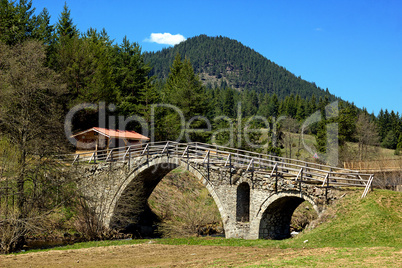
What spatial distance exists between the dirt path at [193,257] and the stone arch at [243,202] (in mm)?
4885

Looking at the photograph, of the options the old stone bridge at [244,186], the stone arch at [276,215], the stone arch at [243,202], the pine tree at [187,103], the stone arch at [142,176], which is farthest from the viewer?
the pine tree at [187,103]

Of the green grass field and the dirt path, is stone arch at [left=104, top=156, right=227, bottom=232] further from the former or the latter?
the green grass field

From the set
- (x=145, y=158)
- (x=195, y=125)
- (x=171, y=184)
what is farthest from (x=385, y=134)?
(x=145, y=158)

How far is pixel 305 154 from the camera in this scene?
77.4 m

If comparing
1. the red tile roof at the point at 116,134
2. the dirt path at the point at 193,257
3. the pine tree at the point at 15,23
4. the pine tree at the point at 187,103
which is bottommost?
the dirt path at the point at 193,257

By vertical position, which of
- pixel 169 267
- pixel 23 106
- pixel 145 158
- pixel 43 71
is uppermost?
pixel 43 71

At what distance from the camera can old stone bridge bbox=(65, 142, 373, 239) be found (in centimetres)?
1989

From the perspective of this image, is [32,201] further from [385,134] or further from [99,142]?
[385,134]

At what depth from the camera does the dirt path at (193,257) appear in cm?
1235

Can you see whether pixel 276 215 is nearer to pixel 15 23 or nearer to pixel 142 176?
pixel 142 176

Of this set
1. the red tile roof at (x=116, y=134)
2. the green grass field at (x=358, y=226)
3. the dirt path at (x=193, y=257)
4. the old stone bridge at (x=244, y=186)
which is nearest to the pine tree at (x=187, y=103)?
the red tile roof at (x=116, y=134)

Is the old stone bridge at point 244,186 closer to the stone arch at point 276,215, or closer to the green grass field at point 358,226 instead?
the stone arch at point 276,215

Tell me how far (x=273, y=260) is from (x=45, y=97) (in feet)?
57.7

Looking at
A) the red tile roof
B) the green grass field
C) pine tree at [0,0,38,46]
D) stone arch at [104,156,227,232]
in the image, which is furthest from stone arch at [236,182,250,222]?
pine tree at [0,0,38,46]
